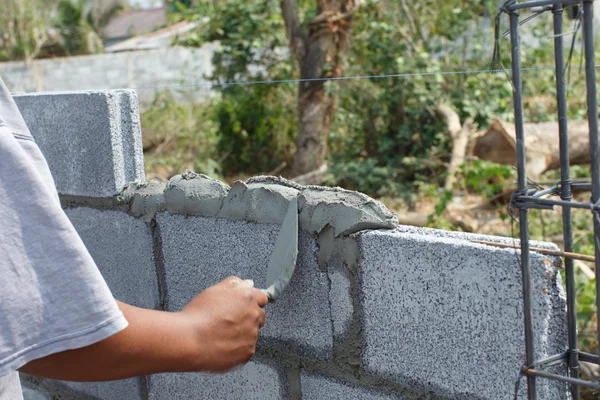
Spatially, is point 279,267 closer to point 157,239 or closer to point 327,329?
point 327,329

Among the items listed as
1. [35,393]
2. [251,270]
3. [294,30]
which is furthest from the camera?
[294,30]

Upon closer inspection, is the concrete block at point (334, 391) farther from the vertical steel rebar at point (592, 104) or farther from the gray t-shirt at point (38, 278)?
the gray t-shirt at point (38, 278)

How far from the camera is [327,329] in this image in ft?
6.22

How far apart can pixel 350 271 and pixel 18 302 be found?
922mm

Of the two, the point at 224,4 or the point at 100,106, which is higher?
the point at 224,4

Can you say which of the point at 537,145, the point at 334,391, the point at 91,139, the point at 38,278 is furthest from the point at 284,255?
the point at 537,145

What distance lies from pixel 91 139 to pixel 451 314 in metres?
1.53

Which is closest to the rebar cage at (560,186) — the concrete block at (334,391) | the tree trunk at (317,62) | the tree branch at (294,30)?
the concrete block at (334,391)

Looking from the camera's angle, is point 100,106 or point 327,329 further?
point 100,106

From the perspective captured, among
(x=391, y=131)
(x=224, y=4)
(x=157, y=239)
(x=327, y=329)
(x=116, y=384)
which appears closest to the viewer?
(x=327, y=329)

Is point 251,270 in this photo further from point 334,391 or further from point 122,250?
point 122,250

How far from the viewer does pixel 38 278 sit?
1.12 m

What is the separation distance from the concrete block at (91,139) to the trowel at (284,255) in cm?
86

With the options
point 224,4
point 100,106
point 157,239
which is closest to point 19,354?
point 157,239
